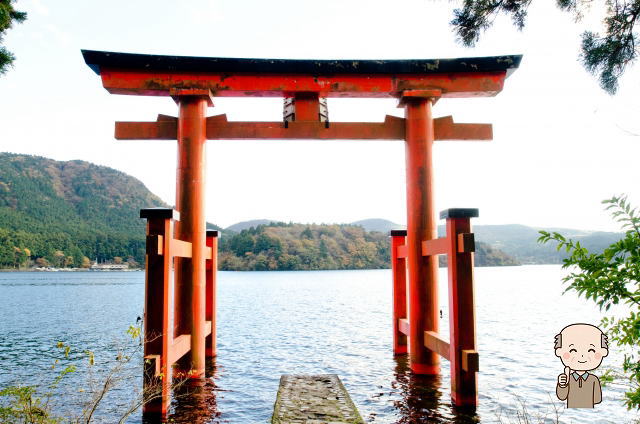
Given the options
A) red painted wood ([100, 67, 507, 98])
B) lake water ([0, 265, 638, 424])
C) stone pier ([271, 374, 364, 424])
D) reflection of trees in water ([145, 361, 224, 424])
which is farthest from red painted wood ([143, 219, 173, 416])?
red painted wood ([100, 67, 507, 98])

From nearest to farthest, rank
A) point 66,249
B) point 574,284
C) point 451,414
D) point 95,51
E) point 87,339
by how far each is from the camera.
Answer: point 574,284, point 451,414, point 95,51, point 87,339, point 66,249

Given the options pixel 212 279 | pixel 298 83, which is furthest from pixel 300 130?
pixel 212 279

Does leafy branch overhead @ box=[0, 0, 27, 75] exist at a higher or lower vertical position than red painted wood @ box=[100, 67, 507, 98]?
lower

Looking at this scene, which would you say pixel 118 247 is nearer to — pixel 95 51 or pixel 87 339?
pixel 87 339

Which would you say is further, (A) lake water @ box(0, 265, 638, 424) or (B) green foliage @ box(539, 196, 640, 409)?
(A) lake water @ box(0, 265, 638, 424)

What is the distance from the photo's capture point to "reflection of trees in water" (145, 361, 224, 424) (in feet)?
21.8

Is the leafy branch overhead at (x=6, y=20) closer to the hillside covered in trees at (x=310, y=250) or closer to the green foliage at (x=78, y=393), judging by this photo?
the green foliage at (x=78, y=393)

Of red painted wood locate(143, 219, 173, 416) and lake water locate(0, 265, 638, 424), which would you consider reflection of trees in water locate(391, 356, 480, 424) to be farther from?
red painted wood locate(143, 219, 173, 416)

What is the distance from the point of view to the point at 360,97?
318 inches

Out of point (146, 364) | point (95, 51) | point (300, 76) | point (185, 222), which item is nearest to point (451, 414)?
point (146, 364)

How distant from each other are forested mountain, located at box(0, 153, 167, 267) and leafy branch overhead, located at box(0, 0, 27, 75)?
11707cm

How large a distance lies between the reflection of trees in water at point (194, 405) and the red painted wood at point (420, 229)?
333 centimetres

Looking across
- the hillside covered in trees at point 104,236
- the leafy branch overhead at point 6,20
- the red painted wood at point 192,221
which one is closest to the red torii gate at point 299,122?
the red painted wood at point 192,221

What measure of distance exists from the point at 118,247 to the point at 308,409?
126 meters
